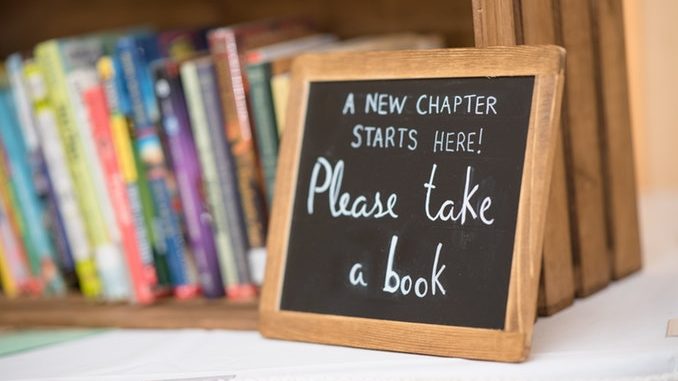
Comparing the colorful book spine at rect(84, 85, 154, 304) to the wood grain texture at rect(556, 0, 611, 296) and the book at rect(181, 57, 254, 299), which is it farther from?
the wood grain texture at rect(556, 0, 611, 296)

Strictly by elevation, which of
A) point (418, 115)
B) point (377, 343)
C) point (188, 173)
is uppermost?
point (418, 115)

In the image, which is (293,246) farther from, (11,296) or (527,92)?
(11,296)

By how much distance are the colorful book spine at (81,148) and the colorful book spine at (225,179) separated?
0.60 feet

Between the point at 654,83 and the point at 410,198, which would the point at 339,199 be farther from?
the point at 654,83

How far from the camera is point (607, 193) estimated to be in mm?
1215

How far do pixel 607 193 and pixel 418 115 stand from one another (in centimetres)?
29

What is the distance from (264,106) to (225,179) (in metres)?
0.11

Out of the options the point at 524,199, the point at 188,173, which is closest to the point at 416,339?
the point at 524,199

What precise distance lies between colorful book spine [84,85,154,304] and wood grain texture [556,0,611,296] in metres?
0.59

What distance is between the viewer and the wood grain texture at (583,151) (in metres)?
1.15

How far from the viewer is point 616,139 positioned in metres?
1.21

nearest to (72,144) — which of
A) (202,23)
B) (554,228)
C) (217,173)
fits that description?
(217,173)

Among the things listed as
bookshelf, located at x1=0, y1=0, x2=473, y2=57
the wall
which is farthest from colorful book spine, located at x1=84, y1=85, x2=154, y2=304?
the wall

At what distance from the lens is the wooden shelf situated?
124 cm
